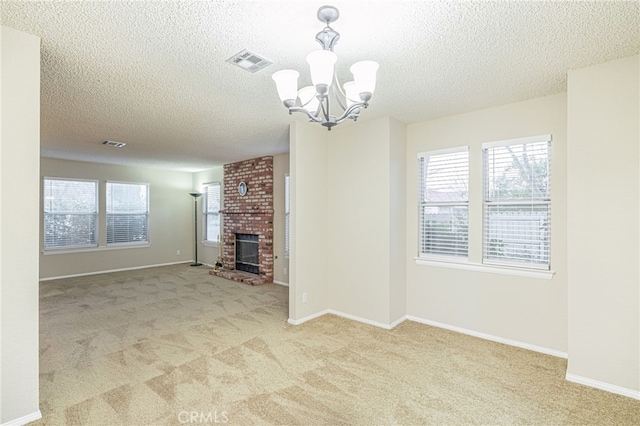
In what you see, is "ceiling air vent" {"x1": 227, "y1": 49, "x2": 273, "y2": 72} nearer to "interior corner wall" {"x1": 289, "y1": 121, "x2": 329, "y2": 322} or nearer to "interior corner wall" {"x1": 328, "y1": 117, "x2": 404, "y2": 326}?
"interior corner wall" {"x1": 289, "y1": 121, "x2": 329, "y2": 322}

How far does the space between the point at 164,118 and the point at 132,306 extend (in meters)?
2.76

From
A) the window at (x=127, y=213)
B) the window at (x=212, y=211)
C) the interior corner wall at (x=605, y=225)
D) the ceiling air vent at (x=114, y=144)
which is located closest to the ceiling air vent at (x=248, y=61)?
the interior corner wall at (x=605, y=225)

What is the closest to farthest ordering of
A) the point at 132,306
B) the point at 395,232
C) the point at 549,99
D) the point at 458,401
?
the point at 458,401 < the point at 549,99 < the point at 395,232 < the point at 132,306

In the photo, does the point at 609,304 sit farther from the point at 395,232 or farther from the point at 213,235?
the point at 213,235

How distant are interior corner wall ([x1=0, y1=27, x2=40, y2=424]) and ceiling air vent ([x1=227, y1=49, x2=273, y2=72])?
4.08 ft

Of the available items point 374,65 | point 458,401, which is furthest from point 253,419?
point 374,65

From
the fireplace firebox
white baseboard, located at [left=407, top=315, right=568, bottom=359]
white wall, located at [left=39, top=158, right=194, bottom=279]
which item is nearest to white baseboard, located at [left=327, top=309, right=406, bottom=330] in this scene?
white baseboard, located at [left=407, top=315, right=568, bottom=359]

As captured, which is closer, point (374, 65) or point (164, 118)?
point (374, 65)

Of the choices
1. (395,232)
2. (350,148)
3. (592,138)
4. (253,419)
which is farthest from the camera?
(350,148)

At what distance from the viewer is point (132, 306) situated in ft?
15.8

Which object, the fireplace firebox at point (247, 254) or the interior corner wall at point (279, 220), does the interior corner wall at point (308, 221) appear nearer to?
the interior corner wall at point (279, 220)

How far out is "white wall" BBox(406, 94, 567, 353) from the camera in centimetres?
317

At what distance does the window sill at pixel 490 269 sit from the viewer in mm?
3250

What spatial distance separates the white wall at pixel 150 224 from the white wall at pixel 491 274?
6531 mm
